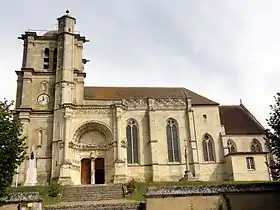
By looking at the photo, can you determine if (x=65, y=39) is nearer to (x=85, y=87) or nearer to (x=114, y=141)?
(x=85, y=87)

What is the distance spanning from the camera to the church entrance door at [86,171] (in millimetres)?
34062

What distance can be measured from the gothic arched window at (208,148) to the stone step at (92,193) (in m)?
11.9

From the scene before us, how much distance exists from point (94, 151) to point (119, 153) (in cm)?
340

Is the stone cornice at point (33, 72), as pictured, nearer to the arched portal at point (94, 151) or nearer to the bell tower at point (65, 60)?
the bell tower at point (65, 60)

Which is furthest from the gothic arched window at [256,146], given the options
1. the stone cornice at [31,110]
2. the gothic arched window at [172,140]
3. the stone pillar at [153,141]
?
the stone cornice at [31,110]

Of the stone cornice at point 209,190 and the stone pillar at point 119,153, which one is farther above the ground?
the stone pillar at point 119,153

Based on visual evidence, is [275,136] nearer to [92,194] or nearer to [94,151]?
[92,194]

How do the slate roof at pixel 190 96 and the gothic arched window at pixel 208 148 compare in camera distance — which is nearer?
the gothic arched window at pixel 208 148

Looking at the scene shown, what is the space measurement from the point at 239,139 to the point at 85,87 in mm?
18826

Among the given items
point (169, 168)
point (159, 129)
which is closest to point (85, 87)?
point (159, 129)

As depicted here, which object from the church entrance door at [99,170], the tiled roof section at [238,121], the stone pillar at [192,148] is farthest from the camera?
the tiled roof section at [238,121]

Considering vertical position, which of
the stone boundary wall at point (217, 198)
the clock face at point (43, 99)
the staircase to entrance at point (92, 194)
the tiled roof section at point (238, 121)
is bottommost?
the stone boundary wall at point (217, 198)

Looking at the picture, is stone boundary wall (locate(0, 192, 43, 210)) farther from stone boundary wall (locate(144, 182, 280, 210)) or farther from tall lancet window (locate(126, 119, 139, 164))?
tall lancet window (locate(126, 119, 139, 164))

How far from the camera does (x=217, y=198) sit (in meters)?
12.9
